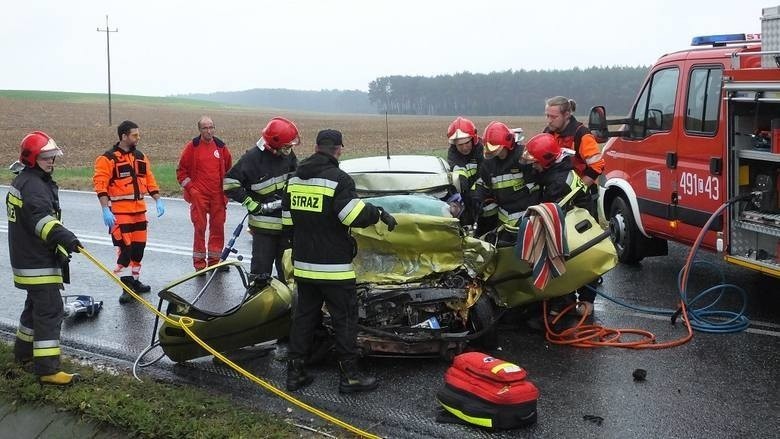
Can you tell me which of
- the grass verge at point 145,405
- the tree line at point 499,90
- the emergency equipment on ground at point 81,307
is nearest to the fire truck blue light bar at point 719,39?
the grass verge at point 145,405

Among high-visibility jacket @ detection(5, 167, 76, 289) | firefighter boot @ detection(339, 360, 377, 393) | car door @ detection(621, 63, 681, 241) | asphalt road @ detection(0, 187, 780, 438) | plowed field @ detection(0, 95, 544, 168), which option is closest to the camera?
asphalt road @ detection(0, 187, 780, 438)

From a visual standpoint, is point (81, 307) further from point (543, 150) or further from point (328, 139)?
point (543, 150)

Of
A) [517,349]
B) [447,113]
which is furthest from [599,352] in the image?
[447,113]

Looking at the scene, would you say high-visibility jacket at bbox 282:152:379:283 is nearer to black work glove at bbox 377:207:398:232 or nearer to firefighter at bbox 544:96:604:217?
black work glove at bbox 377:207:398:232

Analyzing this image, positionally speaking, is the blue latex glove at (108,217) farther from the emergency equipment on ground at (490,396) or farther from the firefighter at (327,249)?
the emergency equipment on ground at (490,396)

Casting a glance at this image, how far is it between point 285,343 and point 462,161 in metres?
2.84

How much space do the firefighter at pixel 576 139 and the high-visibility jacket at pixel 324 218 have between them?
10.2ft

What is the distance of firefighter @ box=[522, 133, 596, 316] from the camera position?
21.9 ft

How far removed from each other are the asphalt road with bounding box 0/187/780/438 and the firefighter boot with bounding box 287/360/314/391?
0.06 m

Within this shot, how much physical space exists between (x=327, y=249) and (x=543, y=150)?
2.28m

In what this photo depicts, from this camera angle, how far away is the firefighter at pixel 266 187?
749 centimetres

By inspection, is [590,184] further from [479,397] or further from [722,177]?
[479,397]

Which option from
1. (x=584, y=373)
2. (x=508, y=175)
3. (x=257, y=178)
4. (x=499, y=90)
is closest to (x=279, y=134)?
(x=257, y=178)

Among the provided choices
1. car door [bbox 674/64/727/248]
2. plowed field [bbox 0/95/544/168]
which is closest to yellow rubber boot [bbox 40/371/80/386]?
car door [bbox 674/64/727/248]
